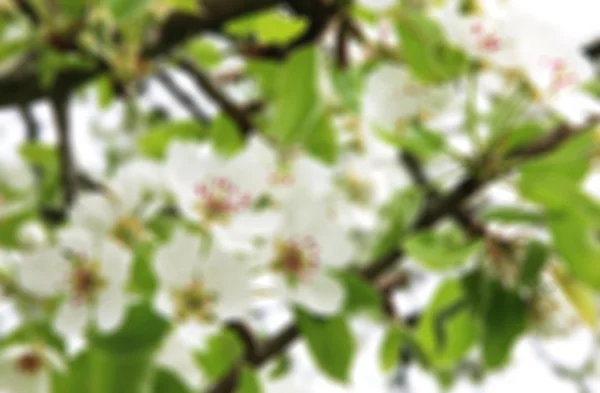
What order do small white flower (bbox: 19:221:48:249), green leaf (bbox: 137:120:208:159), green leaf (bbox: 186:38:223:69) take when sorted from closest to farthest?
small white flower (bbox: 19:221:48:249)
green leaf (bbox: 137:120:208:159)
green leaf (bbox: 186:38:223:69)

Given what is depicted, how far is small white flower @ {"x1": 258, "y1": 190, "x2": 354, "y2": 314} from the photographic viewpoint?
1.46 feet

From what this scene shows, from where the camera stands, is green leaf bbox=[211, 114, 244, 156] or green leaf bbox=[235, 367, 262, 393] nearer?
green leaf bbox=[235, 367, 262, 393]

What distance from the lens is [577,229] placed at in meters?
0.41

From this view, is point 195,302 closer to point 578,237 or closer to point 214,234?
point 214,234

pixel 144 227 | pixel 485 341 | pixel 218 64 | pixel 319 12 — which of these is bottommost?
pixel 485 341

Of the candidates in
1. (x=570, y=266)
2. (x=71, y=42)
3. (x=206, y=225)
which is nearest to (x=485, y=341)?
(x=570, y=266)

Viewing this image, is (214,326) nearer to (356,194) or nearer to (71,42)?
(71,42)

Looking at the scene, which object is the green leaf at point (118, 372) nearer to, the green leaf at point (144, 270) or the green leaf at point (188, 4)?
the green leaf at point (144, 270)

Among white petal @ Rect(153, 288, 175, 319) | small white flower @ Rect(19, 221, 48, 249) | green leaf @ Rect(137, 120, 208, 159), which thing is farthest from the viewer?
green leaf @ Rect(137, 120, 208, 159)

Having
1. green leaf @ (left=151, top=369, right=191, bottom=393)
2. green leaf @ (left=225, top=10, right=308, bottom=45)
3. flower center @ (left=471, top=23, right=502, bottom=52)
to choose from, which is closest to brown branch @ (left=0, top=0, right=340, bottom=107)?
green leaf @ (left=225, top=10, right=308, bottom=45)

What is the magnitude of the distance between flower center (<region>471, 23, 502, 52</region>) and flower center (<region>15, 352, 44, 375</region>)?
1.00 ft

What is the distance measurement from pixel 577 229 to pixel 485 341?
77mm

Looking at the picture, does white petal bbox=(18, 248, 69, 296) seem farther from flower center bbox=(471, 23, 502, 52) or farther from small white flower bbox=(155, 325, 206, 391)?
flower center bbox=(471, 23, 502, 52)

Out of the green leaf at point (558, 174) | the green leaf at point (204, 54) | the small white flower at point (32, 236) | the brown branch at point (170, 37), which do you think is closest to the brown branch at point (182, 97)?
the green leaf at point (204, 54)
